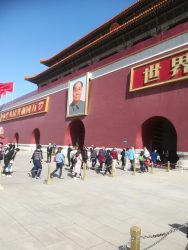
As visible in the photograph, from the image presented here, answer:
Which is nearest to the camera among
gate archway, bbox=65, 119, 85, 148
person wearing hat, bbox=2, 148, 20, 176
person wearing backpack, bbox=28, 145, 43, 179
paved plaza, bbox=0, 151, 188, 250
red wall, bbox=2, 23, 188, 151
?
paved plaza, bbox=0, 151, 188, 250

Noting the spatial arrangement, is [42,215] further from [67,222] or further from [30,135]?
[30,135]

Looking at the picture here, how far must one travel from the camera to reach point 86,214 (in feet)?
18.2

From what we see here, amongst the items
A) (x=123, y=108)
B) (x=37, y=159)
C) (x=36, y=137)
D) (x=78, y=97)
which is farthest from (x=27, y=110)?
(x=37, y=159)

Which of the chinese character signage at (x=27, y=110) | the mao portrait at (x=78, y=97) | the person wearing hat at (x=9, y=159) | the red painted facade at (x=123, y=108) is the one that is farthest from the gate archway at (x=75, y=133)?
the person wearing hat at (x=9, y=159)

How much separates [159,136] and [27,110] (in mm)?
19596

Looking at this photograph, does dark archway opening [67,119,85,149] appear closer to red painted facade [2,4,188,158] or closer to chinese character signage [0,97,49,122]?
red painted facade [2,4,188,158]

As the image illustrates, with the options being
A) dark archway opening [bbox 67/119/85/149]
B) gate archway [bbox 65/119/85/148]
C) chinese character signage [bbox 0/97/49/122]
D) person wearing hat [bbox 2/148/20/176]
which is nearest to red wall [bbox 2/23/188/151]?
gate archway [bbox 65/119/85/148]

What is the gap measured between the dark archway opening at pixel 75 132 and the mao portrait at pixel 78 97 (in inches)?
49.9

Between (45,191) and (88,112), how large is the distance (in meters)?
14.0

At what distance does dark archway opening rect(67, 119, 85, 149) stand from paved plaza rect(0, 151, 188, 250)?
48.7 feet

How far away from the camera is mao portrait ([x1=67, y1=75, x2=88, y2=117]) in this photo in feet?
71.5

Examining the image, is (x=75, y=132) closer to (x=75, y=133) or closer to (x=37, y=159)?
(x=75, y=133)

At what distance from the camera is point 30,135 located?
1214 inches

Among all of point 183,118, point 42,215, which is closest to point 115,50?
point 183,118
